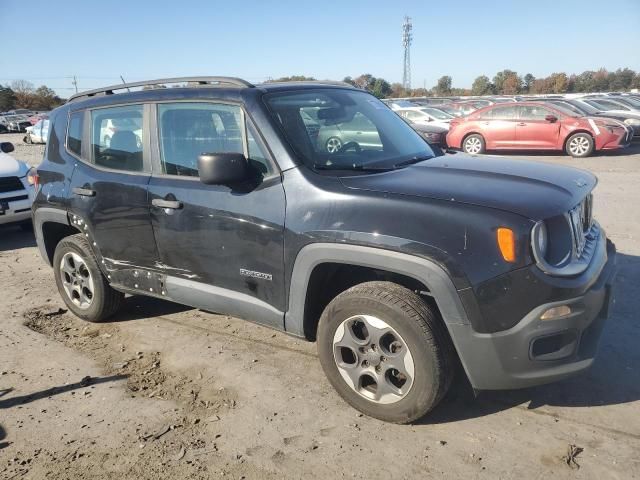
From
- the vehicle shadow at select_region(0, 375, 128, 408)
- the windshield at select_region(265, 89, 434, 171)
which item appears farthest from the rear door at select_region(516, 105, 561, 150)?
the vehicle shadow at select_region(0, 375, 128, 408)

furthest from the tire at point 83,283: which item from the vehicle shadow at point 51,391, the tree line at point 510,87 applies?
the tree line at point 510,87

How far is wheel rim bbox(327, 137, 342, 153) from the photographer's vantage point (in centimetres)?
330

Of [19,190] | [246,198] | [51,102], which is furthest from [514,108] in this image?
[51,102]

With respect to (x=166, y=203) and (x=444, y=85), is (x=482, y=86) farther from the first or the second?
(x=166, y=203)

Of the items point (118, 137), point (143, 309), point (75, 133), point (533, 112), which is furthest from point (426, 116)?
point (118, 137)

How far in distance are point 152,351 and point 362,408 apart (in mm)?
1843

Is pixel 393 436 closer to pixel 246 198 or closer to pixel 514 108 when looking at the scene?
pixel 246 198

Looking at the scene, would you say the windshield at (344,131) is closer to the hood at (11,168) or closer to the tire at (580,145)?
the hood at (11,168)

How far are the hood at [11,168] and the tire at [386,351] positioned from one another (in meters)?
6.40

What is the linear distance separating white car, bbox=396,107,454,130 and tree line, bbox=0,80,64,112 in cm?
6621

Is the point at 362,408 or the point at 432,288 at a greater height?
the point at 432,288

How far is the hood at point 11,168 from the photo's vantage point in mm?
7391

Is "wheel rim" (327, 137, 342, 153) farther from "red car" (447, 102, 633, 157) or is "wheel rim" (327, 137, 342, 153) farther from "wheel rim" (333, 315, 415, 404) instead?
"red car" (447, 102, 633, 157)

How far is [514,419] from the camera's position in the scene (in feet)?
9.62
